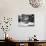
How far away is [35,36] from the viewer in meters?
4.06

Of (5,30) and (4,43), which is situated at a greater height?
(5,30)

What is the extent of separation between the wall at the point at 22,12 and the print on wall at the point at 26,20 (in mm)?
98

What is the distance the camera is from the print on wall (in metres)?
4.13

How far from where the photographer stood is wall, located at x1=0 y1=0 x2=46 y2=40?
4.10 m

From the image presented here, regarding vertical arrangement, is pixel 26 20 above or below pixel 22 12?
below

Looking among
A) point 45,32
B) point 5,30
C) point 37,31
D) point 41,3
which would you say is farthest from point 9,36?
point 41,3

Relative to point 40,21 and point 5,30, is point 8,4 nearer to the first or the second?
point 5,30

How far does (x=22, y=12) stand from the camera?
13.6 ft

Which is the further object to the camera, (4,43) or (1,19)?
(1,19)

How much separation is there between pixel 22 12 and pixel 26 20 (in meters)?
0.29

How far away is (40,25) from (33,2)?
797 mm

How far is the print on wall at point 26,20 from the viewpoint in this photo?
4.13m

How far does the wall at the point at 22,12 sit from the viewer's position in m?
4.10

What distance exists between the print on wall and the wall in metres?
0.10
